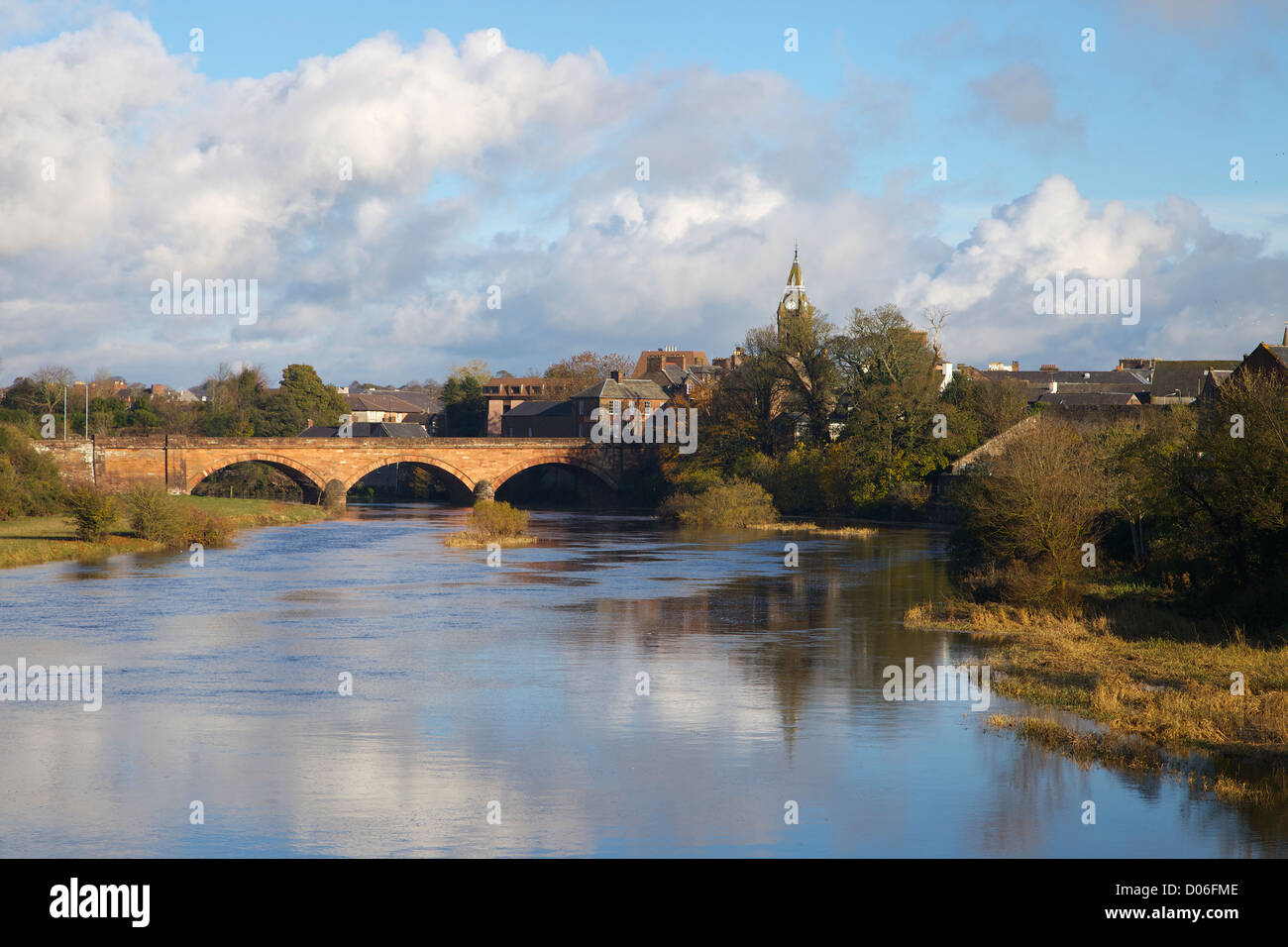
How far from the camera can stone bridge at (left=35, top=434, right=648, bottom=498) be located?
A: 70188mm

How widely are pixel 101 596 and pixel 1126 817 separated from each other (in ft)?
98.8

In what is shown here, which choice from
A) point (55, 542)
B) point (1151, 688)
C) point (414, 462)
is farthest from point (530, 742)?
point (414, 462)

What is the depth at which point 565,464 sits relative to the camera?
9212cm

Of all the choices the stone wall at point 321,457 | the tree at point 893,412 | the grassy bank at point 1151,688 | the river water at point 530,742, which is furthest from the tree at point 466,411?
the grassy bank at point 1151,688

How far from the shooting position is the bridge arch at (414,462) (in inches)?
3223

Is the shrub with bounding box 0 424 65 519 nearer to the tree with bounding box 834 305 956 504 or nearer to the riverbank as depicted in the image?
the riverbank

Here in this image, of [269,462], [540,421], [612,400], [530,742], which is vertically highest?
[612,400]

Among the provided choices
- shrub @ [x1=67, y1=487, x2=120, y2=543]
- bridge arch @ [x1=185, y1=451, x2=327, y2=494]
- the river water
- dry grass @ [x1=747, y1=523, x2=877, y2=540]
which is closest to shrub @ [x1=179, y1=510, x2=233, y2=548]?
shrub @ [x1=67, y1=487, x2=120, y2=543]

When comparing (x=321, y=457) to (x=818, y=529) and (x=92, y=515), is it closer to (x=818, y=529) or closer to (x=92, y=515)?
(x=92, y=515)

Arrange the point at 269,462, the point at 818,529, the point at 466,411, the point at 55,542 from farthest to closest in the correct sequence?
the point at 466,411, the point at 269,462, the point at 818,529, the point at 55,542

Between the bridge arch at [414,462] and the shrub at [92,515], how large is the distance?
30.0 m

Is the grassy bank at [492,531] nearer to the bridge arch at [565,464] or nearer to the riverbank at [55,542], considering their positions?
the riverbank at [55,542]

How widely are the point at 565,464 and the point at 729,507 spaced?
956 inches
